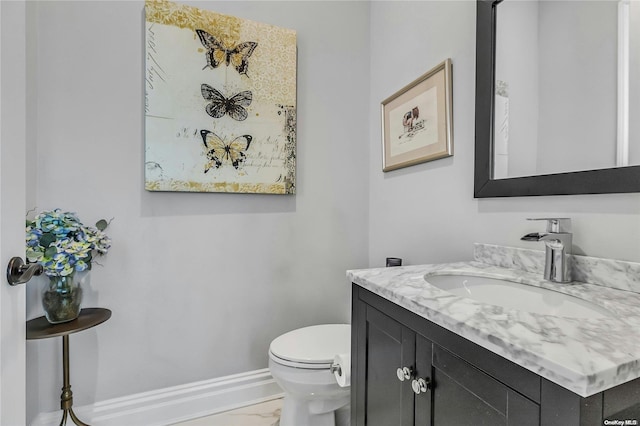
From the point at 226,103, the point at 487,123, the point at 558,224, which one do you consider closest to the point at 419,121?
the point at 487,123

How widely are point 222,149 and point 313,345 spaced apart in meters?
1.01

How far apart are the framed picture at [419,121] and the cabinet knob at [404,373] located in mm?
889

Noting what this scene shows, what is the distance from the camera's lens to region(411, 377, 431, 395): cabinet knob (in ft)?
2.04

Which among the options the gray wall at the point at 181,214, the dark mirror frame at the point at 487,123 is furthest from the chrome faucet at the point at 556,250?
the gray wall at the point at 181,214

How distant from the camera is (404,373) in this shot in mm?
688

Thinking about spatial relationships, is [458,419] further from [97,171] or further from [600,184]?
[97,171]

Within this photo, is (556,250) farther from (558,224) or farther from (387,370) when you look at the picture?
(387,370)

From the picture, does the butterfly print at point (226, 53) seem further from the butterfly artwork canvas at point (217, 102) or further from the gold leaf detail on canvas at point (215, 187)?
the gold leaf detail on canvas at point (215, 187)

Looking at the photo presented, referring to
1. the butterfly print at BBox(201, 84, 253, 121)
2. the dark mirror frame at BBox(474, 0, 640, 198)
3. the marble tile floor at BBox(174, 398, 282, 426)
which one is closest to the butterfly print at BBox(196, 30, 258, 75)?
the butterfly print at BBox(201, 84, 253, 121)

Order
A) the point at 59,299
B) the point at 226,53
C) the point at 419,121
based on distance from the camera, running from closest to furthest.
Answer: the point at 59,299, the point at 419,121, the point at 226,53

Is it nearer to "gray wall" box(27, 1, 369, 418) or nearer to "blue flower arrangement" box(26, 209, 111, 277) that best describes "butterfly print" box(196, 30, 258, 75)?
"gray wall" box(27, 1, 369, 418)

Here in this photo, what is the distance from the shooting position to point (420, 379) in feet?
2.10

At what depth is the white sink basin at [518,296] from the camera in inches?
28.1

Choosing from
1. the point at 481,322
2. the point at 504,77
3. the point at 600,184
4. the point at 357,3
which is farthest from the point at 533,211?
the point at 357,3
